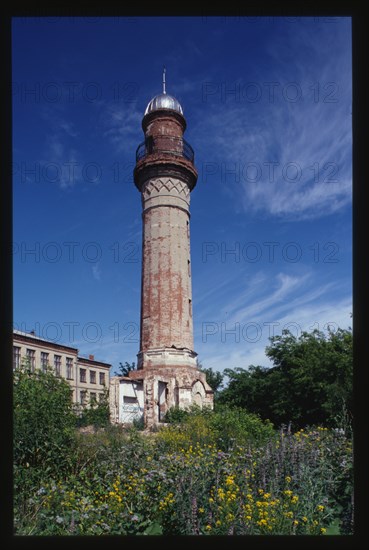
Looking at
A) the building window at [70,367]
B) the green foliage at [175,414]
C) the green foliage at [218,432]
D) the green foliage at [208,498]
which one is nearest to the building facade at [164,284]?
the green foliage at [175,414]

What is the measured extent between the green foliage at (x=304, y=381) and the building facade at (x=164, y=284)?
15.4 feet

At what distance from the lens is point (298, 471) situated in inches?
211

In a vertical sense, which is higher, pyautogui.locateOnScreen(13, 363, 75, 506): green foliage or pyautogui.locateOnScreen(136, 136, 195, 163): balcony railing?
pyautogui.locateOnScreen(136, 136, 195, 163): balcony railing

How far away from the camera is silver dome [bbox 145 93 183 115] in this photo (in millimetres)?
24406

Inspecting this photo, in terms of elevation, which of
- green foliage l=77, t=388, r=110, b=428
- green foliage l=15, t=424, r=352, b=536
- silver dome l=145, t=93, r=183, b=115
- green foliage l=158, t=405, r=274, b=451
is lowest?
green foliage l=77, t=388, r=110, b=428

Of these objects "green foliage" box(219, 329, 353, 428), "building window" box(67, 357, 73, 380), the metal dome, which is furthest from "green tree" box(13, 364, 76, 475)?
"building window" box(67, 357, 73, 380)

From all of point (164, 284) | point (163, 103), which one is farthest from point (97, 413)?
point (163, 103)

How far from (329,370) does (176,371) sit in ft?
24.3

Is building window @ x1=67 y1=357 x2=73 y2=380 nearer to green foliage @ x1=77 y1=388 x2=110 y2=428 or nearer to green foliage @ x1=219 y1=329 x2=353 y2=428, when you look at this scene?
green foliage @ x1=219 y1=329 x2=353 y2=428

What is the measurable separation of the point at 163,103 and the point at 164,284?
32.2 ft

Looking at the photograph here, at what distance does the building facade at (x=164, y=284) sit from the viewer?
20328mm

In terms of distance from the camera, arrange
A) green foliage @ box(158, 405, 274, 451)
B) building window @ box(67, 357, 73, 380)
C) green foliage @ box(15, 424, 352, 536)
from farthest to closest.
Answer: building window @ box(67, 357, 73, 380) → green foliage @ box(158, 405, 274, 451) → green foliage @ box(15, 424, 352, 536)

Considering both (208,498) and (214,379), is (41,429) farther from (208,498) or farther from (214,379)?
Result: (214,379)
